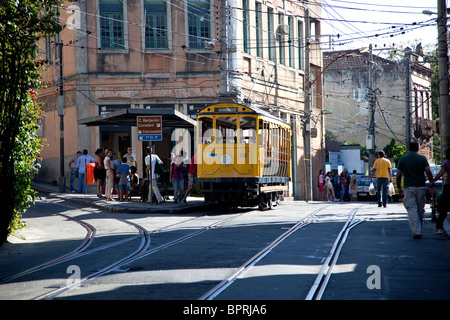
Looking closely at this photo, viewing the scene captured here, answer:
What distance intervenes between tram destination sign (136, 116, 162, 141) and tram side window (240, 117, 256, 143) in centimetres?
260

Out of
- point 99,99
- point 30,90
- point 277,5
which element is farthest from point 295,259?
point 277,5

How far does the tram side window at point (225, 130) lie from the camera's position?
22.5m

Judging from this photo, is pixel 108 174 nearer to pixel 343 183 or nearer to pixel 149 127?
pixel 149 127

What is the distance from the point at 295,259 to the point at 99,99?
22.2 m

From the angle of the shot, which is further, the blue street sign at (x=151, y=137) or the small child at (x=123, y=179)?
the small child at (x=123, y=179)

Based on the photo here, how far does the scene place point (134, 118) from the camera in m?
24.2

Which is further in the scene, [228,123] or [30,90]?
[228,123]

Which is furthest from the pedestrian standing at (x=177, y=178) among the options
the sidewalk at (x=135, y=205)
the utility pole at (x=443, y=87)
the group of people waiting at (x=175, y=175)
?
the utility pole at (x=443, y=87)

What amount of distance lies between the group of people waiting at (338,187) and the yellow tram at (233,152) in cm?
1553

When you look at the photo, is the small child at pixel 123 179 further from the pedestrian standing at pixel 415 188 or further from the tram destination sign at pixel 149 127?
the pedestrian standing at pixel 415 188

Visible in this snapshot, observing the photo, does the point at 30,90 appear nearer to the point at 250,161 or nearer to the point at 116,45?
the point at 250,161

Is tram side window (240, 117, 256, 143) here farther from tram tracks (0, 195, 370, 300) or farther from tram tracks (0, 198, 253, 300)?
tram tracks (0, 198, 253, 300)

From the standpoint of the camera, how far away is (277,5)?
39.1 metres
